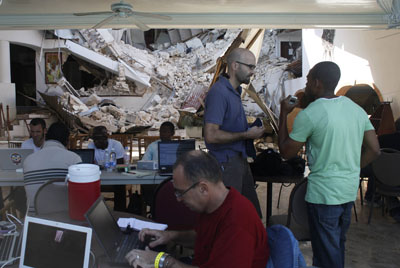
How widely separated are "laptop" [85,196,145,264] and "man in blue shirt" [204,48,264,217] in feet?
3.10

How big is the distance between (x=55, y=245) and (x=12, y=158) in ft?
9.63

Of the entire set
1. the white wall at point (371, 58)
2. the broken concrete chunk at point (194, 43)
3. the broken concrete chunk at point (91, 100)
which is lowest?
the broken concrete chunk at point (91, 100)

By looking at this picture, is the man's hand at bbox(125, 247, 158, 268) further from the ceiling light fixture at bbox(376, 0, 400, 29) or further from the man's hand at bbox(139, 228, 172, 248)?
the ceiling light fixture at bbox(376, 0, 400, 29)

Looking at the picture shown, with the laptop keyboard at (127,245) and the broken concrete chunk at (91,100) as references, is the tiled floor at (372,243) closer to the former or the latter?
the laptop keyboard at (127,245)

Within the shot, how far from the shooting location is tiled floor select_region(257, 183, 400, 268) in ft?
11.4

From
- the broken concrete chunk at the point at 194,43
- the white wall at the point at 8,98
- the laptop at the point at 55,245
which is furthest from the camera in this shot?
the broken concrete chunk at the point at 194,43

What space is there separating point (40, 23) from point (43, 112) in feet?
39.9

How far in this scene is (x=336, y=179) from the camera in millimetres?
2131

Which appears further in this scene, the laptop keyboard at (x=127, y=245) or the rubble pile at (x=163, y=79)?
the rubble pile at (x=163, y=79)

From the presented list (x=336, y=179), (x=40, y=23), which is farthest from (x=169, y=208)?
(x=40, y=23)

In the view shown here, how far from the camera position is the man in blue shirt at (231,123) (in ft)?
8.47

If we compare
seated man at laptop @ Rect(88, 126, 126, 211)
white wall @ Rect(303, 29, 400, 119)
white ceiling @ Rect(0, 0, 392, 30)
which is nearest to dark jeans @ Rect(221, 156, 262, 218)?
seated man at laptop @ Rect(88, 126, 126, 211)

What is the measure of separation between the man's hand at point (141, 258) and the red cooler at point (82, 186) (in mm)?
604

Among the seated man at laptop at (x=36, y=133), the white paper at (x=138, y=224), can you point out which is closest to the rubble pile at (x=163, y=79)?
the seated man at laptop at (x=36, y=133)
